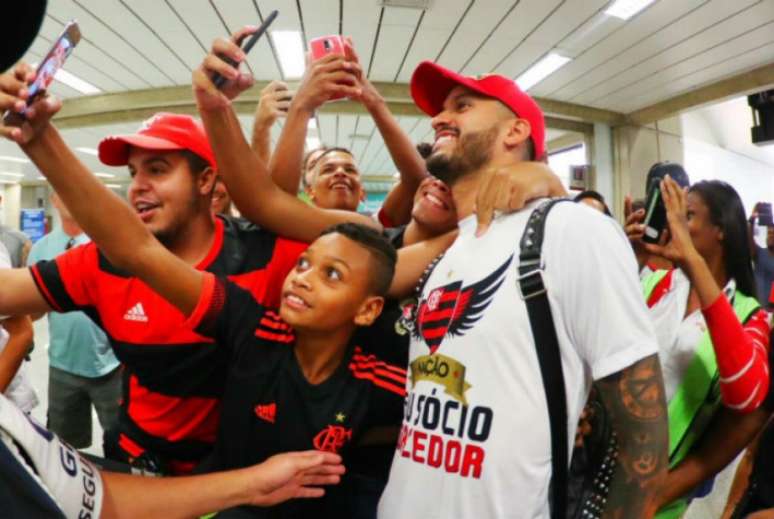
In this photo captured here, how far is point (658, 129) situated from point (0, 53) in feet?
36.6

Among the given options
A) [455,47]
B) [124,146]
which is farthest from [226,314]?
[455,47]

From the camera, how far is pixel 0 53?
1.98 feet

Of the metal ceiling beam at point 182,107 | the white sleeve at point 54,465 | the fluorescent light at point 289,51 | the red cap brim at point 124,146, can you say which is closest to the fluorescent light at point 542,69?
the metal ceiling beam at point 182,107

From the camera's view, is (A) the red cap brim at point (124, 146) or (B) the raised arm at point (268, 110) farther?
(B) the raised arm at point (268, 110)

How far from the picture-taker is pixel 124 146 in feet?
5.60

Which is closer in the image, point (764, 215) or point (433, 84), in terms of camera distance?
point (433, 84)

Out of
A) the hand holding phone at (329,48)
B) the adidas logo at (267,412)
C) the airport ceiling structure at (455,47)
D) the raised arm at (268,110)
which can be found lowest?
the adidas logo at (267,412)

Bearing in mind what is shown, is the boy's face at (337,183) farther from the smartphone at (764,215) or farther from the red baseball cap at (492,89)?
the smartphone at (764,215)

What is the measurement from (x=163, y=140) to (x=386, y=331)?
2.90ft

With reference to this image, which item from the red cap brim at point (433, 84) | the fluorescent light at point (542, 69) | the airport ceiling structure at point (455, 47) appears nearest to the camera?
the red cap brim at point (433, 84)

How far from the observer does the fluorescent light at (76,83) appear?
300 inches

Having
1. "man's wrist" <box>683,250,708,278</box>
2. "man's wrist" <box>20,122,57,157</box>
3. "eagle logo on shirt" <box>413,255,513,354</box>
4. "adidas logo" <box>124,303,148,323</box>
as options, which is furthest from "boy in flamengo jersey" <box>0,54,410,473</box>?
"man's wrist" <box>683,250,708,278</box>

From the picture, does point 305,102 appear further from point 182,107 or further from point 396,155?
point 182,107

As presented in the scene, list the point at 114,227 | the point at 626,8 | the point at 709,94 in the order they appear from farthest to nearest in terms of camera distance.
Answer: the point at 709,94 → the point at 626,8 → the point at 114,227
